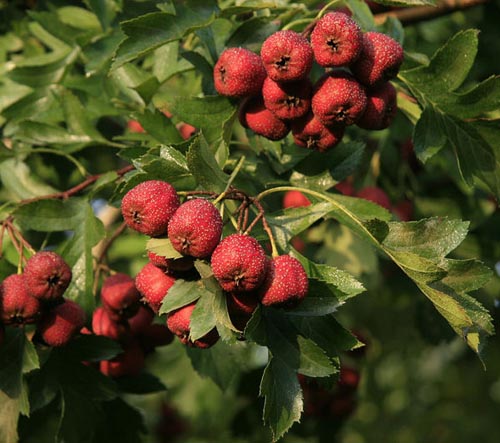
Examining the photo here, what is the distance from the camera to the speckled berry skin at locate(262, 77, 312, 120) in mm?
2188

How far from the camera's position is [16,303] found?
89.1 inches

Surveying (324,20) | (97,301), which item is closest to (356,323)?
(97,301)

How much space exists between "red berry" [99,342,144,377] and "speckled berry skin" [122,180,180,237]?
76 cm

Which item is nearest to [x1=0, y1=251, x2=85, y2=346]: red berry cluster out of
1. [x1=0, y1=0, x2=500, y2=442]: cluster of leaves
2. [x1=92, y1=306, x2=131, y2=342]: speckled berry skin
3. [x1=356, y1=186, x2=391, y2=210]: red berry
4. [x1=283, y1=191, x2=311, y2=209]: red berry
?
[x1=0, y1=0, x2=500, y2=442]: cluster of leaves

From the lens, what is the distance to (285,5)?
2607 mm

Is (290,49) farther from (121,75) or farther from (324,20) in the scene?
(121,75)

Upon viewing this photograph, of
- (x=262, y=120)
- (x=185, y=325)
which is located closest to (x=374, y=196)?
(x=262, y=120)

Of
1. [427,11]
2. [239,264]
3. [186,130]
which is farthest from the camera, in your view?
[427,11]

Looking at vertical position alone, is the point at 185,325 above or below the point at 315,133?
below

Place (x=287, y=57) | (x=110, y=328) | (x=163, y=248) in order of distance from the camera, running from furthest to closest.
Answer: (x=110, y=328), (x=287, y=57), (x=163, y=248)

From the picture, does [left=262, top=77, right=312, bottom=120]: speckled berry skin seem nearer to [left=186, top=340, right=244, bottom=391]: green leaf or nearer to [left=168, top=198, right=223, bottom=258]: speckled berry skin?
[left=168, top=198, right=223, bottom=258]: speckled berry skin

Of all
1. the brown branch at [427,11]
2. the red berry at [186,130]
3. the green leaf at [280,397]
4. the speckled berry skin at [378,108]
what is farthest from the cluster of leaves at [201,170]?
the brown branch at [427,11]

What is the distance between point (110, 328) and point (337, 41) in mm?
1076

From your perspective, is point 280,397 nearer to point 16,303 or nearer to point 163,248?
point 163,248
